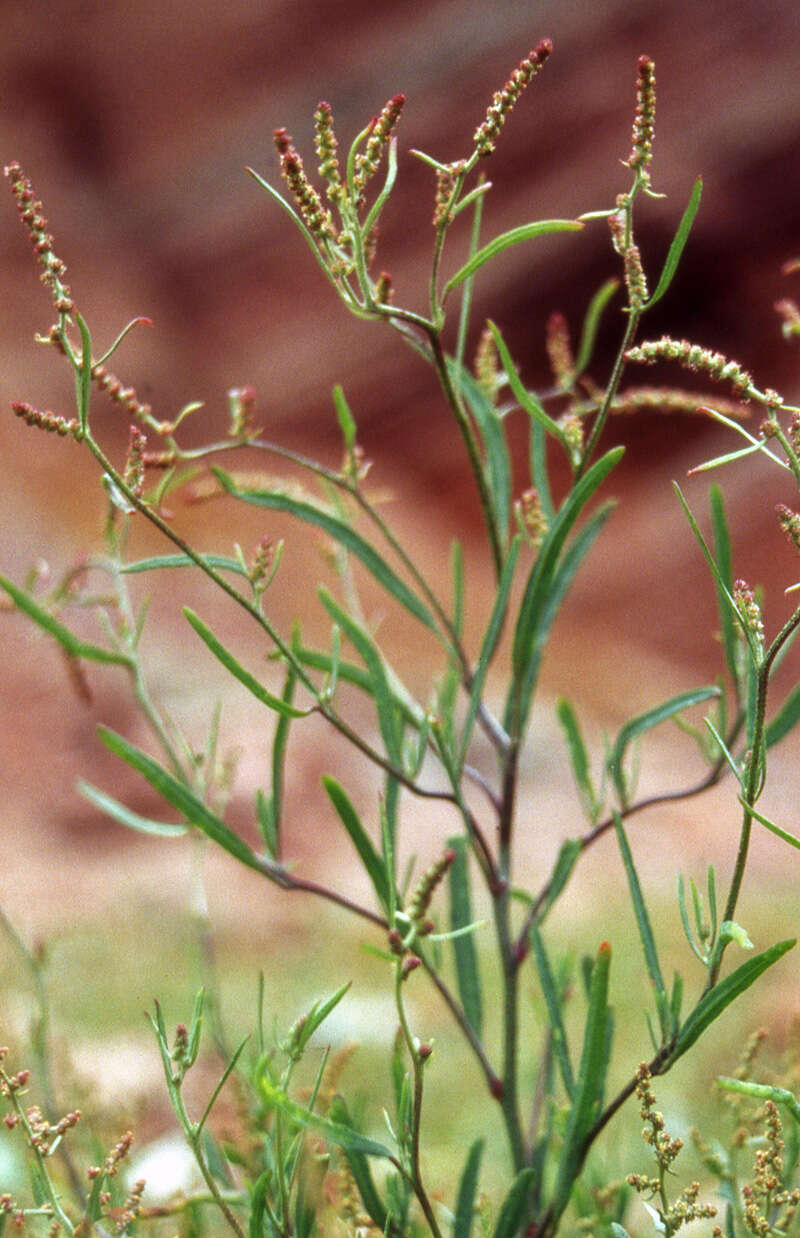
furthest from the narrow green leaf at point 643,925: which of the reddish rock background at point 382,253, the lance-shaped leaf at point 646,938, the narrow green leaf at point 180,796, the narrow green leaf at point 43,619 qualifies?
the reddish rock background at point 382,253

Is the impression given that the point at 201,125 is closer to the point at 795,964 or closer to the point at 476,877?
the point at 476,877

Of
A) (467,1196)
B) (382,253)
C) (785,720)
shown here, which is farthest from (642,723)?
(382,253)

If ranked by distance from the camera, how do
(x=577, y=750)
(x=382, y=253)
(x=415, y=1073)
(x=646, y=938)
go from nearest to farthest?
(x=415, y=1073) → (x=646, y=938) → (x=577, y=750) → (x=382, y=253)

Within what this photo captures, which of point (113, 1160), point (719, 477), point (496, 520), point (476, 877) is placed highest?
point (719, 477)

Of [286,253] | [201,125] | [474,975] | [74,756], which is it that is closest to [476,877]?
[74,756]

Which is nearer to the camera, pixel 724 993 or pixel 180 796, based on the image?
pixel 724 993

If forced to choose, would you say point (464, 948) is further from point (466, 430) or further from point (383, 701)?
point (466, 430)

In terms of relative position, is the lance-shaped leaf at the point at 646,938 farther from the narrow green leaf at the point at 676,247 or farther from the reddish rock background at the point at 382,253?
the reddish rock background at the point at 382,253
